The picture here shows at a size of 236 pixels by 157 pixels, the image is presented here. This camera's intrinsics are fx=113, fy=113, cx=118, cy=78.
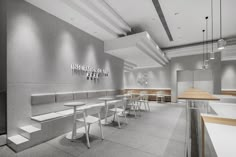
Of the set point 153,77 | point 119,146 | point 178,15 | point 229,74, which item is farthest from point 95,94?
point 229,74

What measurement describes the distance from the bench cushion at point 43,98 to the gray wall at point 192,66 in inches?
347

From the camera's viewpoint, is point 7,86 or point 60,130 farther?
point 60,130

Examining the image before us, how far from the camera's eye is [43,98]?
10.7 ft

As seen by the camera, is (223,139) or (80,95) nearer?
(223,139)

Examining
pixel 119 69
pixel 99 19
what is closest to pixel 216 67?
pixel 119 69

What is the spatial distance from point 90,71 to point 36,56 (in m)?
2.12

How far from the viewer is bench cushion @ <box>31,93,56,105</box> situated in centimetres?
306

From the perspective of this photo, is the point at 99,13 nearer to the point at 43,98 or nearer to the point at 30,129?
the point at 43,98

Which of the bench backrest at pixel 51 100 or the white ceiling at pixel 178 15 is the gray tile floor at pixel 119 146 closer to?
the bench backrest at pixel 51 100

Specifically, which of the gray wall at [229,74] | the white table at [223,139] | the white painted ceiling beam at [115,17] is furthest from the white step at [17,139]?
the gray wall at [229,74]

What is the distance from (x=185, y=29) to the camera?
5.54 meters

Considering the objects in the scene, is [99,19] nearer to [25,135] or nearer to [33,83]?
[33,83]

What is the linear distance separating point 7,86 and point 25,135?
1233 millimetres

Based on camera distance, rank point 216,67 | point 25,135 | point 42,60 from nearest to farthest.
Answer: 1. point 25,135
2. point 42,60
3. point 216,67
